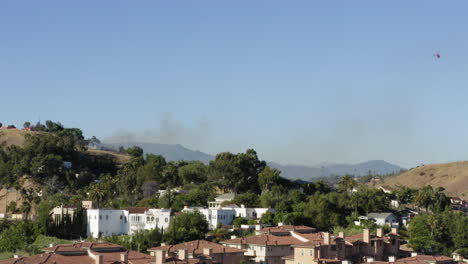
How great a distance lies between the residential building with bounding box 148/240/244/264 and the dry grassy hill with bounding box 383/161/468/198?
331 feet

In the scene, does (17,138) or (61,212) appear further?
(17,138)

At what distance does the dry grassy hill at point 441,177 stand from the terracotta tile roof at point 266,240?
94.3 metres

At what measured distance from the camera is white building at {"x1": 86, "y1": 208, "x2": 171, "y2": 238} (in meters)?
80.9

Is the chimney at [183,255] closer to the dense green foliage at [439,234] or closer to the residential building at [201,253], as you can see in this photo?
the residential building at [201,253]

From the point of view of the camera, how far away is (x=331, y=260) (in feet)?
202

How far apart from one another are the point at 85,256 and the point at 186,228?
61.5ft

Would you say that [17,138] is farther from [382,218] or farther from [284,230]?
[284,230]

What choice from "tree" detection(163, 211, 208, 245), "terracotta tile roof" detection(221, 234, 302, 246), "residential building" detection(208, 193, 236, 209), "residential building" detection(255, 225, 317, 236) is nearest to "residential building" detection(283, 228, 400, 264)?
"residential building" detection(255, 225, 317, 236)

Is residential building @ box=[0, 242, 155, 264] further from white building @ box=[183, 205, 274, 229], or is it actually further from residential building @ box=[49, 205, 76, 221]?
residential building @ box=[49, 205, 76, 221]

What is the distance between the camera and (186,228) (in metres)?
75.0

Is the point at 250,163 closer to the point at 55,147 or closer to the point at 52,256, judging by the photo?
the point at 55,147

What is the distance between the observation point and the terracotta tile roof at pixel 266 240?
6800 centimetres

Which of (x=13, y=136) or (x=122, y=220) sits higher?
(x=13, y=136)

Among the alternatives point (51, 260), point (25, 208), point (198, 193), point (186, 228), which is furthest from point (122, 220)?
point (51, 260)
